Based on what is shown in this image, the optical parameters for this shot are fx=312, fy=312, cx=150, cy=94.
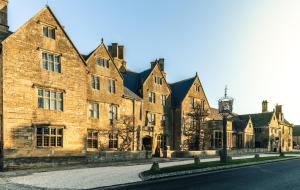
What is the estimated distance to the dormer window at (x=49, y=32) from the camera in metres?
29.5

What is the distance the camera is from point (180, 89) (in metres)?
52.2

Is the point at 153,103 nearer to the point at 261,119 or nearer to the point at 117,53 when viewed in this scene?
the point at 117,53

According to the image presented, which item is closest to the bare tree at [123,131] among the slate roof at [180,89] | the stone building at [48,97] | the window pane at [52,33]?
the stone building at [48,97]

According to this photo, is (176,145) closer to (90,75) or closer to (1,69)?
(90,75)

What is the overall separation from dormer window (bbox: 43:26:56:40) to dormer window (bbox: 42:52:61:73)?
176cm

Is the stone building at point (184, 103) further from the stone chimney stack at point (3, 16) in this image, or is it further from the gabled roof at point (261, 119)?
the stone chimney stack at point (3, 16)

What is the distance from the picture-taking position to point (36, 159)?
27344 millimetres

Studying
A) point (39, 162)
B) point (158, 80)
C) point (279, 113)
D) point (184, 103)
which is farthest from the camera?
point (279, 113)

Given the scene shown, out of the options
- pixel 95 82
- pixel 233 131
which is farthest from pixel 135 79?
pixel 233 131

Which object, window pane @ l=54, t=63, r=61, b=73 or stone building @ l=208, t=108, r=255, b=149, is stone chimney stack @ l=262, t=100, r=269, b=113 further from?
window pane @ l=54, t=63, r=61, b=73

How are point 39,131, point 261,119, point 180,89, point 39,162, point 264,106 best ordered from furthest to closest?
point 264,106
point 261,119
point 180,89
point 39,131
point 39,162

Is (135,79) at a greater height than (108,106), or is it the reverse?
(135,79)

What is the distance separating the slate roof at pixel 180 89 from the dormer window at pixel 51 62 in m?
23.6

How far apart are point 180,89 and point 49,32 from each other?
27168 mm
